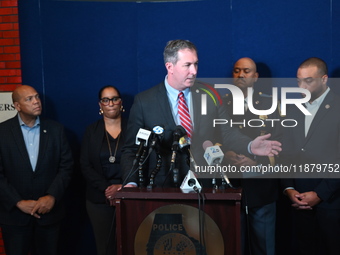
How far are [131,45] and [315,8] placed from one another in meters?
1.76

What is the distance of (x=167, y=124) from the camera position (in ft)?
9.53

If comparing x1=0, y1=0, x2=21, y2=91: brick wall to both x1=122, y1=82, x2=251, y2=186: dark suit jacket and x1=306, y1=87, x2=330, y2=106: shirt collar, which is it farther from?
x1=306, y1=87, x2=330, y2=106: shirt collar

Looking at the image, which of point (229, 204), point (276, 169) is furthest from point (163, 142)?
point (276, 169)

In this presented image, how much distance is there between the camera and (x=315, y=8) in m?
4.44

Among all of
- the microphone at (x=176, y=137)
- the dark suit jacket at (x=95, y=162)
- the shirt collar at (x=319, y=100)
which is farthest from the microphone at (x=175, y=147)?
the dark suit jacket at (x=95, y=162)

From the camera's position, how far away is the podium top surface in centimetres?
238

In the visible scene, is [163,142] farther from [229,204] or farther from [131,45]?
[131,45]

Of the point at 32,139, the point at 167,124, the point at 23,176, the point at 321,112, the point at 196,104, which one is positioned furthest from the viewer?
the point at 32,139

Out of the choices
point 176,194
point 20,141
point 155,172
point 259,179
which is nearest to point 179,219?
point 176,194

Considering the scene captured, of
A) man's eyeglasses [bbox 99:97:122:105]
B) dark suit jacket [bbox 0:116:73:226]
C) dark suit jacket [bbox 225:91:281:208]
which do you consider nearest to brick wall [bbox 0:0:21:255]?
dark suit jacket [bbox 0:116:73:226]

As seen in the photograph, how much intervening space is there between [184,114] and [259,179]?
44.4 inches

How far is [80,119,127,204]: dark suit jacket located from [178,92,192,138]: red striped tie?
54.9 inches

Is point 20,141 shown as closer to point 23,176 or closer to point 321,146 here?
point 23,176

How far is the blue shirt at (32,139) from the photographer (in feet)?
13.3
